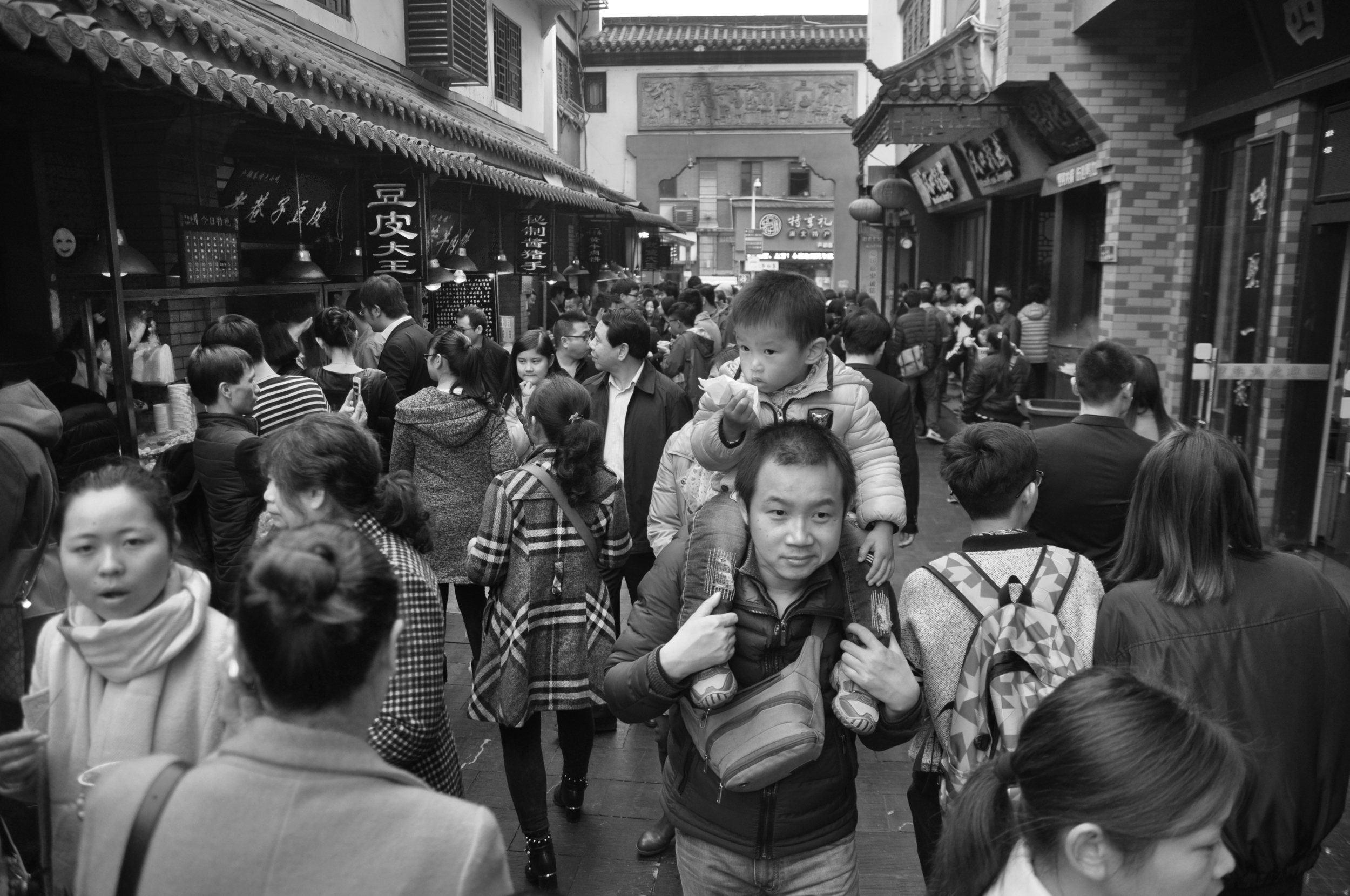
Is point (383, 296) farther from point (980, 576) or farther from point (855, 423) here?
point (980, 576)

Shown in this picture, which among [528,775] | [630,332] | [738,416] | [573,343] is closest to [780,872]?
[738,416]

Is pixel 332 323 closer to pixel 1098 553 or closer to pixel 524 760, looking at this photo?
pixel 524 760

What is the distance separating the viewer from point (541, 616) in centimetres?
371

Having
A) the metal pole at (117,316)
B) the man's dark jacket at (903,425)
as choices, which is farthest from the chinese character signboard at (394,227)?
the man's dark jacket at (903,425)

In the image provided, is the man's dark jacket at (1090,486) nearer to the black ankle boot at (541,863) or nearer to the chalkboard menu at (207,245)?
the black ankle boot at (541,863)

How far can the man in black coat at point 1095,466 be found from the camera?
12.5 ft

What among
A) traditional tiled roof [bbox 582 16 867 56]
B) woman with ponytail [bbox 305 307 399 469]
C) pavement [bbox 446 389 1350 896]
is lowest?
pavement [bbox 446 389 1350 896]

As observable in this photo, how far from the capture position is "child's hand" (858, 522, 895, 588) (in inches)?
117

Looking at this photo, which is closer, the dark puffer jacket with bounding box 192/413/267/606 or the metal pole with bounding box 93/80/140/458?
the dark puffer jacket with bounding box 192/413/267/606

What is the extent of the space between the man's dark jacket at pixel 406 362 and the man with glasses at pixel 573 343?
0.82 metres

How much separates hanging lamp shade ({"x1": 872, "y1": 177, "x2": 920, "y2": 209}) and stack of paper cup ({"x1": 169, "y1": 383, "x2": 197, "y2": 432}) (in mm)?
15251

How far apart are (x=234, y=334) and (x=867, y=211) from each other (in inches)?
711

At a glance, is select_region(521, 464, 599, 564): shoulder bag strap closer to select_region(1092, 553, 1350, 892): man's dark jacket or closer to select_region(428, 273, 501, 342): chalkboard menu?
select_region(1092, 553, 1350, 892): man's dark jacket

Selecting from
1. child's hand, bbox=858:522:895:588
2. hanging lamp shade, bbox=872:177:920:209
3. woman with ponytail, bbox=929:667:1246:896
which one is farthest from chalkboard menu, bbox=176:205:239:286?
hanging lamp shade, bbox=872:177:920:209
